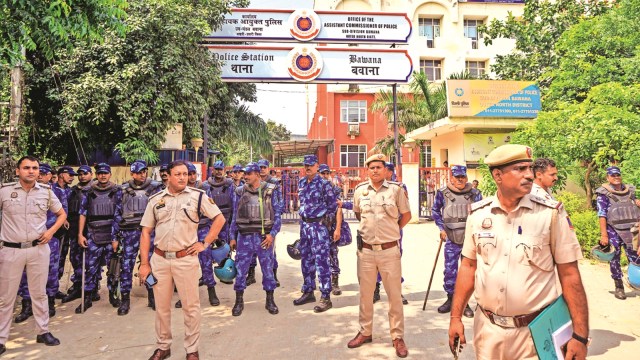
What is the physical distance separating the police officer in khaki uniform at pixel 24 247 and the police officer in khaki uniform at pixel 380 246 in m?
3.36

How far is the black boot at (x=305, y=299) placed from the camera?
227 inches

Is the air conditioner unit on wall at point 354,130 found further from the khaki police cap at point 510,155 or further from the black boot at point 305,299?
the khaki police cap at point 510,155

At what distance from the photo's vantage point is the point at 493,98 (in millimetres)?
14906

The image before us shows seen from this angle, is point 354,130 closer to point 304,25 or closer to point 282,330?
point 304,25

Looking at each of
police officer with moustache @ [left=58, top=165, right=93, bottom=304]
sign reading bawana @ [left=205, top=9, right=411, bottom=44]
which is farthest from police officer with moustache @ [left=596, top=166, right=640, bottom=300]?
sign reading bawana @ [left=205, top=9, right=411, bottom=44]

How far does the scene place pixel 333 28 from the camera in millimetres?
14047

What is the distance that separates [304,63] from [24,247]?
10.7m

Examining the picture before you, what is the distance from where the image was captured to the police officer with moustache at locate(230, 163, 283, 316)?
18.0 ft

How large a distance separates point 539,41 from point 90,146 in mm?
15907

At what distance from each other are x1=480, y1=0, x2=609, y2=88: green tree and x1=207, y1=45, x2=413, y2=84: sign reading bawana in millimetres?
5010

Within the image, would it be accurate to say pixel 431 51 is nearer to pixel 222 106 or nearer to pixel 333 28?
pixel 333 28

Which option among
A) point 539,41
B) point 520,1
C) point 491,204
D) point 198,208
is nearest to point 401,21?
point 539,41

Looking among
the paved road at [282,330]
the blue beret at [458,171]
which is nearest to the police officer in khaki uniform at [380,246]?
the paved road at [282,330]

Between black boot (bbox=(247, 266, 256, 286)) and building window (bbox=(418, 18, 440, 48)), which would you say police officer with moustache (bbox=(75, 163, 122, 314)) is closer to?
black boot (bbox=(247, 266, 256, 286))
